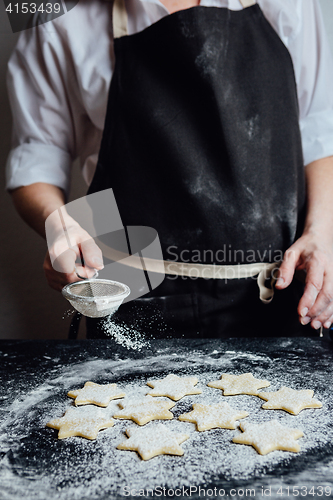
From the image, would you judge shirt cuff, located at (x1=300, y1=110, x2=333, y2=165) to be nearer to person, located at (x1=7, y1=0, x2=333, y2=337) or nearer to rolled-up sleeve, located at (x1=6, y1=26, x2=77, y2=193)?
person, located at (x1=7, y1=0, x2=333, y2=337)

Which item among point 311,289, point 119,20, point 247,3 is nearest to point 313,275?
point 311,289

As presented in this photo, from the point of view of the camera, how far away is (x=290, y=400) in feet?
2.84

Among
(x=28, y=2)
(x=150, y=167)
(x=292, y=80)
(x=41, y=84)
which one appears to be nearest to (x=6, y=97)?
(x=28, y=2)

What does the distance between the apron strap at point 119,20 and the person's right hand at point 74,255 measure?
0.65 meters

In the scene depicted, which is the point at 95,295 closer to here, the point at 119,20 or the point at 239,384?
the point at 239,384

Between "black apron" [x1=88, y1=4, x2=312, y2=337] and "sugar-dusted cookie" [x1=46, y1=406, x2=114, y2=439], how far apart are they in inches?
15.7

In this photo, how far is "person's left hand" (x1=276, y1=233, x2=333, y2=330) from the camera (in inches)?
45.2

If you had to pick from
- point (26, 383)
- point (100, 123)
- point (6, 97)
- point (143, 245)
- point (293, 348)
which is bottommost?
point (293, 348)

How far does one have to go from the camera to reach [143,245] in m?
1.26

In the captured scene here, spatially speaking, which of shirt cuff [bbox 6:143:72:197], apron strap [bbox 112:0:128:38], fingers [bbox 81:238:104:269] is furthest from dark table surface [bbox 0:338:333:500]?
apron strap [bbox 112:0:128:38]

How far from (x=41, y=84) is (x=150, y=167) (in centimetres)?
47

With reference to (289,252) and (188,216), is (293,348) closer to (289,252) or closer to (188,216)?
(289,252)

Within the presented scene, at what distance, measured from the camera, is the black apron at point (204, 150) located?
1.23 m

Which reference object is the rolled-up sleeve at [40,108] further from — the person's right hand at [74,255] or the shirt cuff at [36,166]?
the person's right hand at [74,255]
